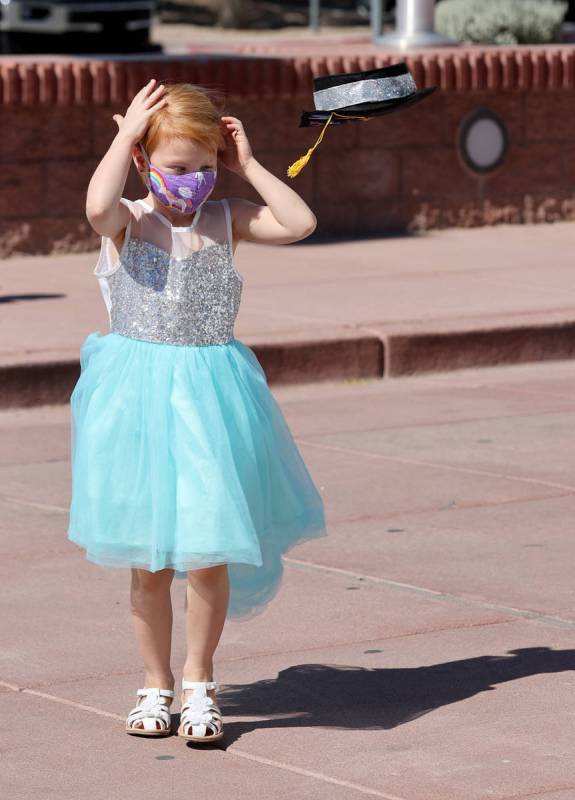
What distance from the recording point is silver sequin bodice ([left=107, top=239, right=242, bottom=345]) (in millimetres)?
4355

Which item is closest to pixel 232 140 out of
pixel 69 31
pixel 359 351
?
pixel 359 351

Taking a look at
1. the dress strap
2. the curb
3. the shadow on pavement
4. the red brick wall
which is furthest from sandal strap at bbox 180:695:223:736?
the red brick wall

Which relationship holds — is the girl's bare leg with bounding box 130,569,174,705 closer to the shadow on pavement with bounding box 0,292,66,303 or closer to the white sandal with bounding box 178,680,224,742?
the white sandal with bounding box 178,680,224,742

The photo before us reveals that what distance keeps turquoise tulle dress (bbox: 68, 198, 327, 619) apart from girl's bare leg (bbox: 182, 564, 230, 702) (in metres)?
0.12

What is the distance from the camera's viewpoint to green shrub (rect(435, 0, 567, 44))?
50.6 feet

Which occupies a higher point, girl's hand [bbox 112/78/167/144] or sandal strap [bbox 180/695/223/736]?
girl's hand [bbox 112/78/167/144]

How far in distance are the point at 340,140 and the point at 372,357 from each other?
389 centimetres

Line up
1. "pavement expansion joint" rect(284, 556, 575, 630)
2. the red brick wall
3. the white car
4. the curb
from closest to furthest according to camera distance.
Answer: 1. "pavement expansion joint" rect(284, 556, 575, 630)
2. the curb
3. the red brick wall
4. the white car

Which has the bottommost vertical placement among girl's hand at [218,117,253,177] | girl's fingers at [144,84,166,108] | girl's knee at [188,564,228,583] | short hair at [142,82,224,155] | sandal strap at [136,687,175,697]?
sandal strap at [136,687,175,697]

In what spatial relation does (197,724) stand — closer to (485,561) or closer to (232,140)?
(232,140)

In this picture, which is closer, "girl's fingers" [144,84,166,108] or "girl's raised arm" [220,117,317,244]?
"girl's fingers" [144,84,166,108]

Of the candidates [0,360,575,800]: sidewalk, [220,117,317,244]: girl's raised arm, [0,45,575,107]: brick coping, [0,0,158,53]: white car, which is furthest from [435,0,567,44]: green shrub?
[220,117,317,244]: girl's raised arm

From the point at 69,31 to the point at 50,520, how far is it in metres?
8.45

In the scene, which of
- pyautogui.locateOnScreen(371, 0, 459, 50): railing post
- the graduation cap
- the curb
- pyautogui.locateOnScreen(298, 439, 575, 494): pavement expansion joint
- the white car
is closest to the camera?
the graduation cap
